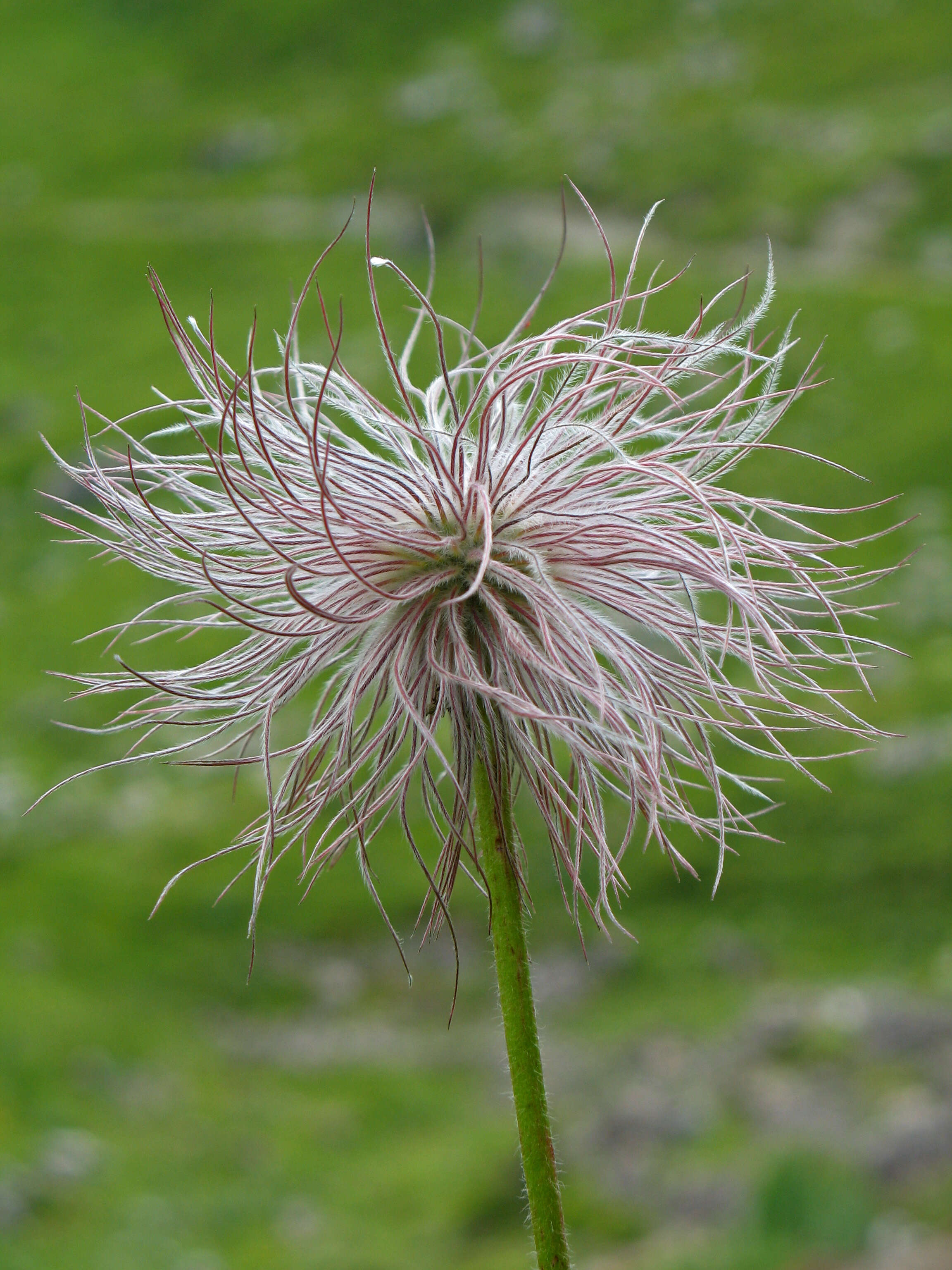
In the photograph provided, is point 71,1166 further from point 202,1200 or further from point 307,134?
point 307,134

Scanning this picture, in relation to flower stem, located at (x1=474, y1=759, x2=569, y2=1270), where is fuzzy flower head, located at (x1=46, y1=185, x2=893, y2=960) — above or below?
above

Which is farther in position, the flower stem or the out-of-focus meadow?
the out-of-focus meadow

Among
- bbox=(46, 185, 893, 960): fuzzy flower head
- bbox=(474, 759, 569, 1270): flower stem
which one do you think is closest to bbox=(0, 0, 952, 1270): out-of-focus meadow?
→ bbox=(46, 185, 893, 960): fuzzy flower head

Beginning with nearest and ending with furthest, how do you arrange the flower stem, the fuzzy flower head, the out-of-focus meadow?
the flower stem, the fuzzy flower head, the out-of-focus meadow

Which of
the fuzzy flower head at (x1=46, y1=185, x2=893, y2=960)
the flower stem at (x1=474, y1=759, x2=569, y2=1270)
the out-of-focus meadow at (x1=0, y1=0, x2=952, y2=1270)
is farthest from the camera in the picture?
the out-of-focus meadow at (x1=0, y1=0, x2=952, y2=1270)

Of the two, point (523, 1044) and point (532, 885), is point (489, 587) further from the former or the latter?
point (532, 885)

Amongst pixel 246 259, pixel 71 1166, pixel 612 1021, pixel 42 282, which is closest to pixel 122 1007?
pixel 71 1166

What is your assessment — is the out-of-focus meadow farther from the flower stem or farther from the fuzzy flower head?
the flower stem
